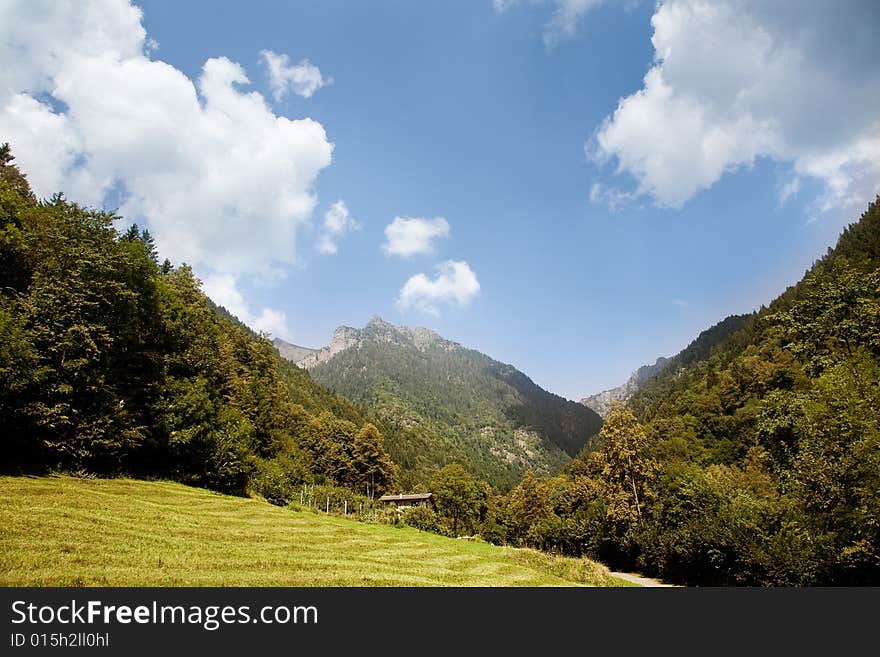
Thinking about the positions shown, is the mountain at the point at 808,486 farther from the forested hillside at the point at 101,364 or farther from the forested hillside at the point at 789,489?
Answer: the forested hillside at the point at 101,364

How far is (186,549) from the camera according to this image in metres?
13.8

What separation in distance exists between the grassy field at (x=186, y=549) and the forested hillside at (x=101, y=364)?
10.4 ft

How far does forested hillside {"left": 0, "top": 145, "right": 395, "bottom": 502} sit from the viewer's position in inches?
891

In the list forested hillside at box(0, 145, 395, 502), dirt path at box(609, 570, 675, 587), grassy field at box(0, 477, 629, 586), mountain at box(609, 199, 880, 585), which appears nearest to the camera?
grassy field at box(0, 477, 629, 586)

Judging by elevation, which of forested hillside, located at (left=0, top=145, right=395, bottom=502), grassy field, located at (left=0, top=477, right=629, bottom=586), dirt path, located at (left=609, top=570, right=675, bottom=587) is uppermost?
forested hillside, located at (left=0, top=145, right=395, bottom=502)

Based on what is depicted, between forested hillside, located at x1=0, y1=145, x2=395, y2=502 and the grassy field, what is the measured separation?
3.17 meters

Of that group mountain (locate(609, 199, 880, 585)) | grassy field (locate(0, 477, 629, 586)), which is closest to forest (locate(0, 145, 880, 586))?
mountain (locate(609, 199, 880, 585))

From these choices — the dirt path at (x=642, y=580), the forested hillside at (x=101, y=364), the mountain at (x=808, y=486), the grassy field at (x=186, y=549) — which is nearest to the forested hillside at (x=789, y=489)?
the mountain at (x=808, y=486)

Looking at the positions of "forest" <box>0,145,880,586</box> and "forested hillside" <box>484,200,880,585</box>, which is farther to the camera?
"forest" <box>0,145,880,586</box>

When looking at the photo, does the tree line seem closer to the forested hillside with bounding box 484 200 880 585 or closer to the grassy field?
the forested hillside with bounding box 484 200 880 585

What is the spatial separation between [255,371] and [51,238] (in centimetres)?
4661

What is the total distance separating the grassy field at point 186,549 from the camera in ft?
34.6

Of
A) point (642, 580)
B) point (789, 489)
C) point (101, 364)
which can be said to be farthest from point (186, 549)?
point (642, 580)

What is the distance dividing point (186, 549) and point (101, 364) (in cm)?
1952
